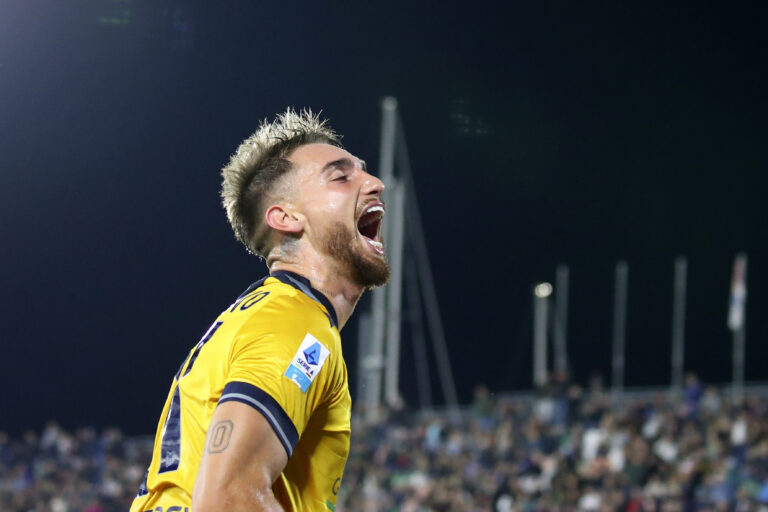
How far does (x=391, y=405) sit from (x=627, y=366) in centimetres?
2598

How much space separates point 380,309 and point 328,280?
19.2m

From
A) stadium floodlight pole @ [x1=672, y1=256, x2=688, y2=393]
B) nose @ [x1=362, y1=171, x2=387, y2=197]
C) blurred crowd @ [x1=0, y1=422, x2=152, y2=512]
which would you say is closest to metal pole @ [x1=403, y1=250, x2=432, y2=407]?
stadium floodlight pole @ [x1=672, y1=256, x2=688, y2=393]

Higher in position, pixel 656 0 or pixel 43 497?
pixel 656 0

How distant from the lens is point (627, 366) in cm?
4181

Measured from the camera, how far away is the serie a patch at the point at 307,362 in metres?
2.27

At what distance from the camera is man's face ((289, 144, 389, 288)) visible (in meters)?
2.89

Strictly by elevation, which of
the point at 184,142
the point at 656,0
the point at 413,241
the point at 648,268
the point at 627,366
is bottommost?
the point at 627,366

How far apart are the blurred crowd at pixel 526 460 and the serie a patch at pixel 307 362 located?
1030 cm

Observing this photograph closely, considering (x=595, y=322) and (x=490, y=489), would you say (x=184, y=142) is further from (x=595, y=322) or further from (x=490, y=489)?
(x=595, y=322)

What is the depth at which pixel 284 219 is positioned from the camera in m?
2.94

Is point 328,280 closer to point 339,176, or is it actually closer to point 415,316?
point 339,176

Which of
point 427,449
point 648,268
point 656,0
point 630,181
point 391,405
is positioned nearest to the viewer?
point 427,449

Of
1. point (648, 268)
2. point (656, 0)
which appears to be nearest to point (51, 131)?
point (656, 0)

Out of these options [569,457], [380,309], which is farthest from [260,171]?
[380,309]
